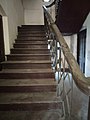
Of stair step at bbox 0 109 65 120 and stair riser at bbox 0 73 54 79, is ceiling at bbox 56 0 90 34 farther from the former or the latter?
stair step at bbox 0 109 65 120

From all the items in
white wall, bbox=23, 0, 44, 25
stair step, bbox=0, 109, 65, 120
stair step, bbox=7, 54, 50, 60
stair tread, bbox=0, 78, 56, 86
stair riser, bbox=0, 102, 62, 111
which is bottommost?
stair step, bbox=0, 109, 65, 120

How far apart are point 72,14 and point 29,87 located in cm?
311

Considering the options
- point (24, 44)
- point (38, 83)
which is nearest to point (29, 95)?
point (38, 83)

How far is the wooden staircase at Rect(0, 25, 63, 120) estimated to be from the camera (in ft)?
6.72

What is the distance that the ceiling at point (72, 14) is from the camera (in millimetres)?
4047

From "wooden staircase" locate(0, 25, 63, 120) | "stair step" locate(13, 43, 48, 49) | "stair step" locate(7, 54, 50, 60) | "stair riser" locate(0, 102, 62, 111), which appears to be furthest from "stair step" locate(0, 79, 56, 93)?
"stair step" locate(13, 43, 48, 49)

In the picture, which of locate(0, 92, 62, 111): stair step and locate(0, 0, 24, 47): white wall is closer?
locate(0, 92, 62, 111): stair step

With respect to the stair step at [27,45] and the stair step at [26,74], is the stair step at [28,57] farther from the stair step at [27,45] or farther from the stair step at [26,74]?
the stair step at [26,74]

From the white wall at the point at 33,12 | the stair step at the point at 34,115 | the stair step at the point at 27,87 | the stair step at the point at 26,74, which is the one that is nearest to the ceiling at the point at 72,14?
the white wall at the point at 33,12

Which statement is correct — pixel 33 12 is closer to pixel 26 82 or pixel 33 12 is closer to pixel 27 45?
pixel 27 45

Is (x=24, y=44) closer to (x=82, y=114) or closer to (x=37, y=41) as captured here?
(x=37, y=41)

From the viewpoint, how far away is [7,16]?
348cm

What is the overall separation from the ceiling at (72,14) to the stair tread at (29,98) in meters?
2.68

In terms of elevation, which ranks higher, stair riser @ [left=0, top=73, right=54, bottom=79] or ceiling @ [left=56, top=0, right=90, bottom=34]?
ceiling @ [left=56, top=0, right=90, bottom=34]
